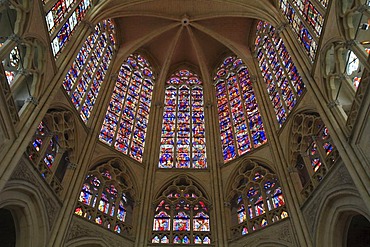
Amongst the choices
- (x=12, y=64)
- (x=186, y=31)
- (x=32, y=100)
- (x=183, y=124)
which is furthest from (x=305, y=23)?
(x=12, y=64)

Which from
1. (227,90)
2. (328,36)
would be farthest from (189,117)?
(328,36)

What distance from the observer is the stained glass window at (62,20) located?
12.9 m

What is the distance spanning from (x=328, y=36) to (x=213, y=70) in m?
9.04

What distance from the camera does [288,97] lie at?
46.7 ft

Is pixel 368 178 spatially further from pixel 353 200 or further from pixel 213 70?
pixel 213 70

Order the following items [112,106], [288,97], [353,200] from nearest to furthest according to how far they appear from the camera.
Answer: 1. [353,200]
2. [288,97]
3. [112,106]

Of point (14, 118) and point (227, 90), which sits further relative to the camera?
point (227, 90)

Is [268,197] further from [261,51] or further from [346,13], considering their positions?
[261,51]

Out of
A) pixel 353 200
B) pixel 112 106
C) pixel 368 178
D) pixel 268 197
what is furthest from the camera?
pixel 112 106

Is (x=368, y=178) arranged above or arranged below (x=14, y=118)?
below

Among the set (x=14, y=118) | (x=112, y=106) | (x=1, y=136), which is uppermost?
(x=112, y=106)

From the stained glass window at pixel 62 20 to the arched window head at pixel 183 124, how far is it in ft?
18.1

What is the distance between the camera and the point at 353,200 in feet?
31.7

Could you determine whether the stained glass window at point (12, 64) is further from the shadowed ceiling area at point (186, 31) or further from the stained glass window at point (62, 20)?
the shadowed ceiling area at point (186, 31)
